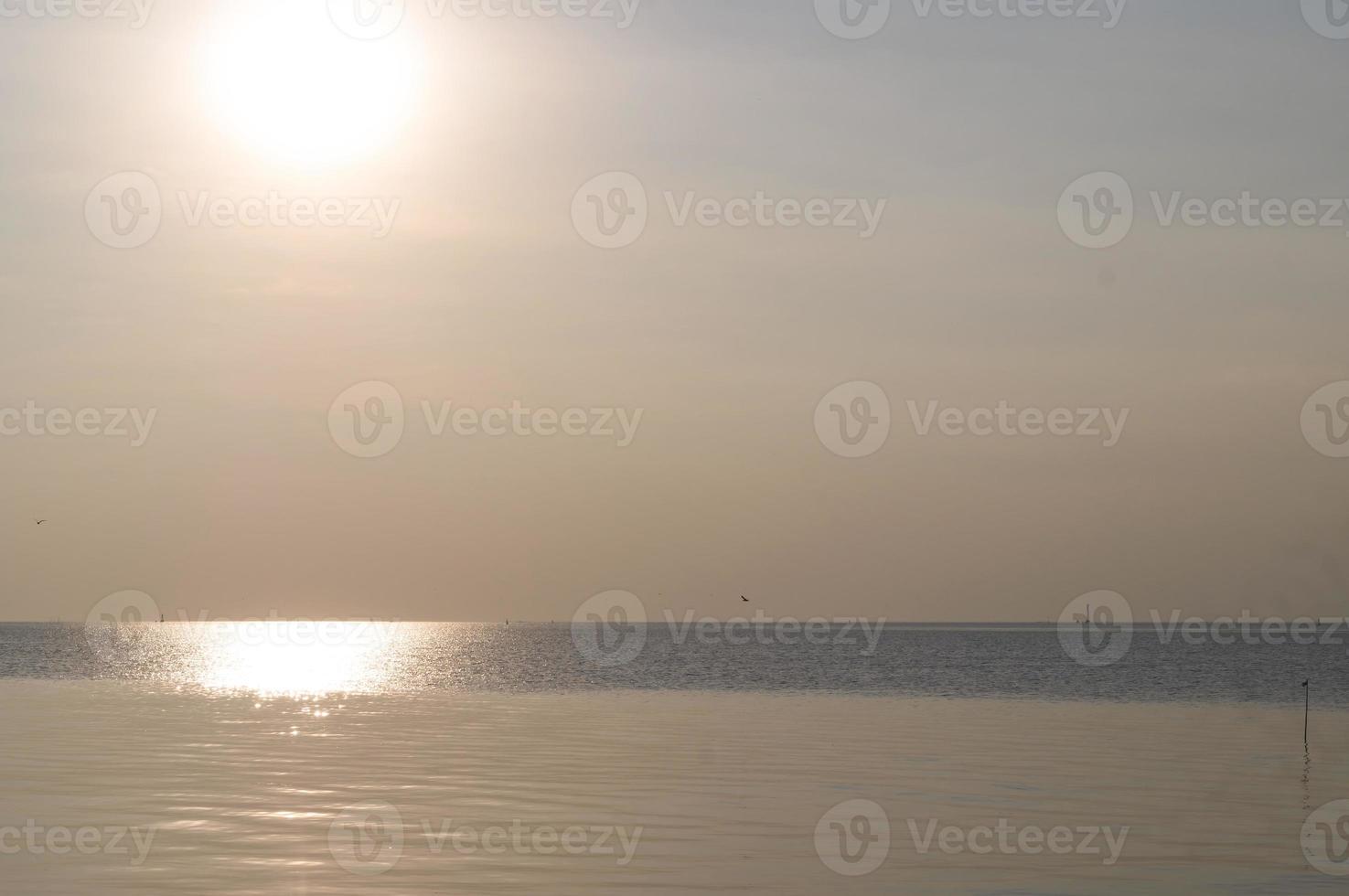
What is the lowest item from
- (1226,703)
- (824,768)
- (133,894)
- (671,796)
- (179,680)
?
(133,894)

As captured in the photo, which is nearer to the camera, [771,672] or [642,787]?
[642,787]

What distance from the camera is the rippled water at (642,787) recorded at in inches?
854

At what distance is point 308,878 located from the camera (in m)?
20.7

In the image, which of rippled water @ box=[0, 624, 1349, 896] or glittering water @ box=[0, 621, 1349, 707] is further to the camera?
glittering water @ box=[0, 621, 1349, 707]

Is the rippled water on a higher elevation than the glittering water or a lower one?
lower

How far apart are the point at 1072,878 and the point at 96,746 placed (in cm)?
2654

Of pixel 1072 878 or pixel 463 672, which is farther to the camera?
pixel 463 672

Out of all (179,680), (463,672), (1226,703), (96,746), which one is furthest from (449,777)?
(463,672)

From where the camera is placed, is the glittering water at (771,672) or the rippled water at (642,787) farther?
the glittering water at (771,672)

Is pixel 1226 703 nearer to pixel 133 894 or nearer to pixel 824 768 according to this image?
pixel 824 768

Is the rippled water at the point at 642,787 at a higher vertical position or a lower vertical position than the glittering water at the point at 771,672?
lower

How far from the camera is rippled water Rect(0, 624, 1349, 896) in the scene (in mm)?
21703

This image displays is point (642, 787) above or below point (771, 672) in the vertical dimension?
below

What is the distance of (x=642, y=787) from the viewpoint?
100 feet
